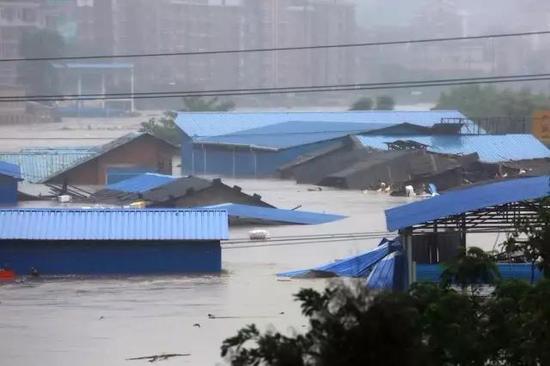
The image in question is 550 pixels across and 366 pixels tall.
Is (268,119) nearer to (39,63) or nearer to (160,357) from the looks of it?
(39,63)

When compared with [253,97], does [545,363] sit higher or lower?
lower

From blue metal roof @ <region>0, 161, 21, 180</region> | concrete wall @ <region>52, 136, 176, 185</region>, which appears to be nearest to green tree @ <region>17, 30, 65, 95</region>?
concrete wall @ <region>52, 136, 176, 185</region>

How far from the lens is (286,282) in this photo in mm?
7613

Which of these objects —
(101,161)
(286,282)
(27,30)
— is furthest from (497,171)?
(27,30)

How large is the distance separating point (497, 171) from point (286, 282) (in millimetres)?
6832

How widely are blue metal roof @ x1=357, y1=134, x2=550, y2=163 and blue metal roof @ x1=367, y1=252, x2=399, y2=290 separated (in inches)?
316

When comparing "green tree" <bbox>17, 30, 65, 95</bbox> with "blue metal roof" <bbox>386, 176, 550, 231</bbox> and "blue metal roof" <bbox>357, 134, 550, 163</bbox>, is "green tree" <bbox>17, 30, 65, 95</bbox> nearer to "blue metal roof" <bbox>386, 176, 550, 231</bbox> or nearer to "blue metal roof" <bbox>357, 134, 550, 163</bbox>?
"blue metal roof" <bbox>357, 134, 550, 163</bbox>

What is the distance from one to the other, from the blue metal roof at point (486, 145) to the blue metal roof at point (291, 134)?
78cm

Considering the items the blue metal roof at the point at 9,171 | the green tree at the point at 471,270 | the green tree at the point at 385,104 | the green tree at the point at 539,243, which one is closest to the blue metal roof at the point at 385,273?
the green tree at the point at 539,243

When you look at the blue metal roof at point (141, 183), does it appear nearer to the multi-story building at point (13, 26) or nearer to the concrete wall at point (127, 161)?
the concrete wall at point (127, 161)

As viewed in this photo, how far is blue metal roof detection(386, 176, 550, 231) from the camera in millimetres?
5965

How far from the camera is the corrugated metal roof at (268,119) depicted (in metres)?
17.4

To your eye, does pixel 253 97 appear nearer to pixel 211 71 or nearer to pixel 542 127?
pixel 211 71

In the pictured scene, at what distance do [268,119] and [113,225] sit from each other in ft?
34.9
